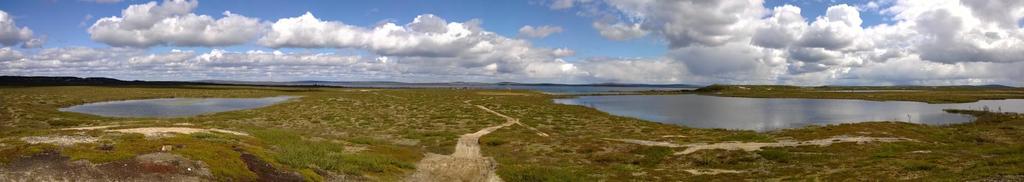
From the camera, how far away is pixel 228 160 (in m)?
28.6

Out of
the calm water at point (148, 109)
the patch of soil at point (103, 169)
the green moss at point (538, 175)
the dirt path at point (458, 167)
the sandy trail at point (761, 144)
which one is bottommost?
the calm water at point (148, 109)

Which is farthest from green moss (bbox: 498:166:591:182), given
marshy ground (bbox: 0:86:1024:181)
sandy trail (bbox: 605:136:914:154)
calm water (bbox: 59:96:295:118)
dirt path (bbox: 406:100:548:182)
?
calm water (bbox: 59:96:295:118)

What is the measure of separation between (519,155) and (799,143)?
25687 mm

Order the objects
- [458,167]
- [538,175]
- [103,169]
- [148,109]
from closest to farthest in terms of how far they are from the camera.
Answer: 1. [103,169]
2. [538,175]
3. [458,167]
4. [148,109]

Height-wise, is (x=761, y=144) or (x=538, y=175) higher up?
(x=761, y=144)

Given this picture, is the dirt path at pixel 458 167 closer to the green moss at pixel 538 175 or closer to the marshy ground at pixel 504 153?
the marshy ground at pixel 504 153

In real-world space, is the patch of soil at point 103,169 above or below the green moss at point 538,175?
above

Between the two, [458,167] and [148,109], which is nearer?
[458,167]

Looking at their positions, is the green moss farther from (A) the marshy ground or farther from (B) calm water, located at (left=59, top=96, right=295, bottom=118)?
(B) calm water, located at (left=59, top=96, right=295, bottom=118)

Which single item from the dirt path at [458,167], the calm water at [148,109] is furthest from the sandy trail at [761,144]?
the calm water at [148,109]

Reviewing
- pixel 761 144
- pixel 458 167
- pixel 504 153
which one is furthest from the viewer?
pixel 761 144

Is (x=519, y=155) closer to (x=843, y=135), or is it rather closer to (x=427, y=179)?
(x=427, y=179)

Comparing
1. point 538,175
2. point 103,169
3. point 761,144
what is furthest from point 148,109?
point 761,144

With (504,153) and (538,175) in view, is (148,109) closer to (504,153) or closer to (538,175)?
(504,153)
